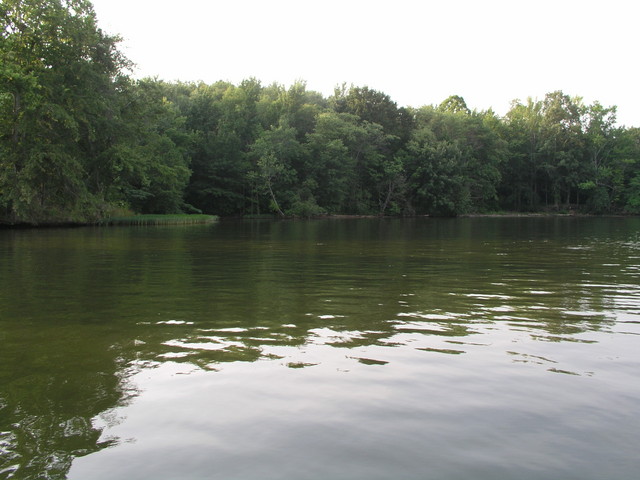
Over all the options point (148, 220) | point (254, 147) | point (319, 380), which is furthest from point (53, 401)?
point (254, 147)

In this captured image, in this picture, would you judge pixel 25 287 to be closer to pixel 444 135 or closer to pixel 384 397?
pixel 384 397

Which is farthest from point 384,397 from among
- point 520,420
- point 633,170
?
point 633,170

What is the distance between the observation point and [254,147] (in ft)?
209

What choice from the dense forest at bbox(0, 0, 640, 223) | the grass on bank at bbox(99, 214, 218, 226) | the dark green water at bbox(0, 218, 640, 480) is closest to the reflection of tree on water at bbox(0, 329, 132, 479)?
the dark green water at bbox(0, 218, 640, 480)

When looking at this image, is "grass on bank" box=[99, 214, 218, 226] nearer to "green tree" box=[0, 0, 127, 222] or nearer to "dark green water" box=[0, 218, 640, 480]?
"green tree" box=[0, 0, 127, 222]

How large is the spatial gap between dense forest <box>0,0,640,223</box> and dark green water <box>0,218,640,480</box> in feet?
89.1

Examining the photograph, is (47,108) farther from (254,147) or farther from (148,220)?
(254,147)

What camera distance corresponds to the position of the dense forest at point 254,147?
34.6 meters

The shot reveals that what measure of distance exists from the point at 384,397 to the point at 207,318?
4.07 meters

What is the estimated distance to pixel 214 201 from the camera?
6669 centimetres

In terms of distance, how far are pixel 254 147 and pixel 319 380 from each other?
6002 cm

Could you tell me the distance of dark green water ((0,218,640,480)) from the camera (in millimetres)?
3611

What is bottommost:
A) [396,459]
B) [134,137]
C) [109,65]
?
[396,459]

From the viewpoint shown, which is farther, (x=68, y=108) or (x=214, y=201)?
(x=214, y=201)
